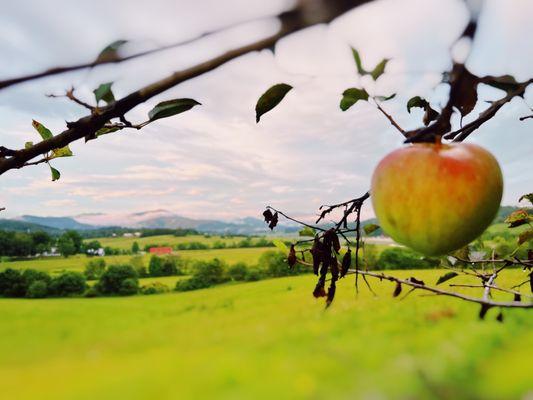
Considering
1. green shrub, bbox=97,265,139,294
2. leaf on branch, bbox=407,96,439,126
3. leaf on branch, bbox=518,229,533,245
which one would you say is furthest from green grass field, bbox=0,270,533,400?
leaf on branch, bbox=407,96,439,126

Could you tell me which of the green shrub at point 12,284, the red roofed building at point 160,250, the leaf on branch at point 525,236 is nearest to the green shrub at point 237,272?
the red roofed building at point 160,250

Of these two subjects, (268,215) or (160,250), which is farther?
(160,250)

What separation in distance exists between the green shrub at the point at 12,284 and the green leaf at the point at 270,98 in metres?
26.5

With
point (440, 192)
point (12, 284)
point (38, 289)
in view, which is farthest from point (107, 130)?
point (12, 284)

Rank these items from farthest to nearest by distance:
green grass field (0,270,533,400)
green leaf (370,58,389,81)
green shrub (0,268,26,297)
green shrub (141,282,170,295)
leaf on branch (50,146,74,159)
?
green shrub (141,282,170,295) → green shrub (0,268,26,297) → green grass field (0,270,533,400) → leaf on branch (50,146,74,159) → green leaf (370,58,389,81)

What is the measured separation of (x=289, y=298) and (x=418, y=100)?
2349 centimetres

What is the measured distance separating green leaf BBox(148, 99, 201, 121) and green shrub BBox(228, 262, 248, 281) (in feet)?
85.5

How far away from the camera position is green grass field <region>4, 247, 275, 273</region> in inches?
1077

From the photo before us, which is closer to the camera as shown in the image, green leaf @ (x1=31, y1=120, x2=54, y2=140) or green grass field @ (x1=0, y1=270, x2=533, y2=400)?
green leaf @ (x1=31, y1=120, x2=54, y2=140)

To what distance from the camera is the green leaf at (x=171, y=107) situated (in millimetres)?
386

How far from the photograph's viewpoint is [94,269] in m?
26.9

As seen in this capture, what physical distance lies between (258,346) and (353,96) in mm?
21255

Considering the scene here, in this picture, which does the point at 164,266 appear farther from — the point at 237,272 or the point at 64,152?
the point at 64,152

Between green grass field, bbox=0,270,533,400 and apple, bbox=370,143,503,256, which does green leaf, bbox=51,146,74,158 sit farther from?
green grass field, bbox=0,270,533,400
